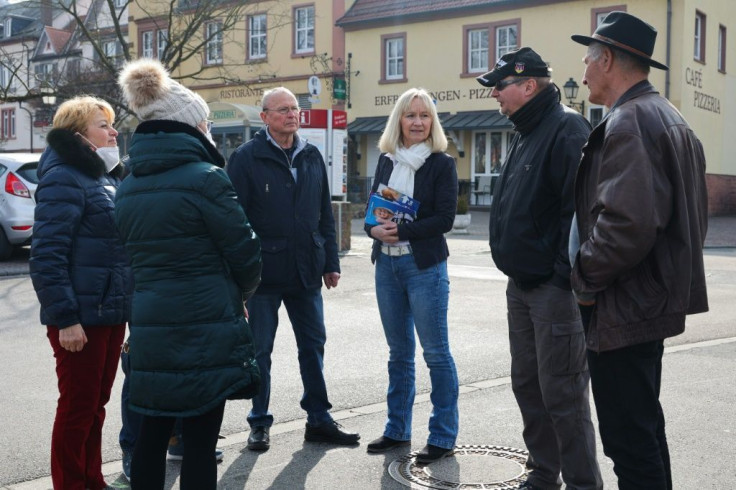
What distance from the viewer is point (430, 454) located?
504 cm

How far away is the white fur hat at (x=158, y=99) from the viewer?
3721 mm

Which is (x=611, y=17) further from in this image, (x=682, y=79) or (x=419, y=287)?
(x=682, y=79)

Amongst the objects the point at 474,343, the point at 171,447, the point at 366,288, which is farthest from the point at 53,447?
the point at 366,288

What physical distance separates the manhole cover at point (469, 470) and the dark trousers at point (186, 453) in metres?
1.39

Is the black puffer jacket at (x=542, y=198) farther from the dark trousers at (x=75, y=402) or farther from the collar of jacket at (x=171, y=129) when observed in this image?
the dark trousers at (x=75, y=402)

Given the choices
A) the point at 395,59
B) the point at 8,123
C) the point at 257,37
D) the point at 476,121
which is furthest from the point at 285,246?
the point at 8,123

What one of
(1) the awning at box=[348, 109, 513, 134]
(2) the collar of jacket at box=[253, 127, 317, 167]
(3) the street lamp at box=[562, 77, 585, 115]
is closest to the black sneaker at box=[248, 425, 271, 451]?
(2) the collar of jacket at box=[253, 127, 317, 167]

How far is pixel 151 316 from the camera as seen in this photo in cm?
356

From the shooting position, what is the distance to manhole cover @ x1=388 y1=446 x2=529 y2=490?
184 inches

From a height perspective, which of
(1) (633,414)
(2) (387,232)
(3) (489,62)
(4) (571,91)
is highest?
(3) (489,62)

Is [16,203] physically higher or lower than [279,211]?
lower

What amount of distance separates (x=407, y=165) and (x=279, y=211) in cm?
79

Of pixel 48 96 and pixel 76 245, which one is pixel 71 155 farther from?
pixel 48 96

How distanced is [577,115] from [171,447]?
110 inches
